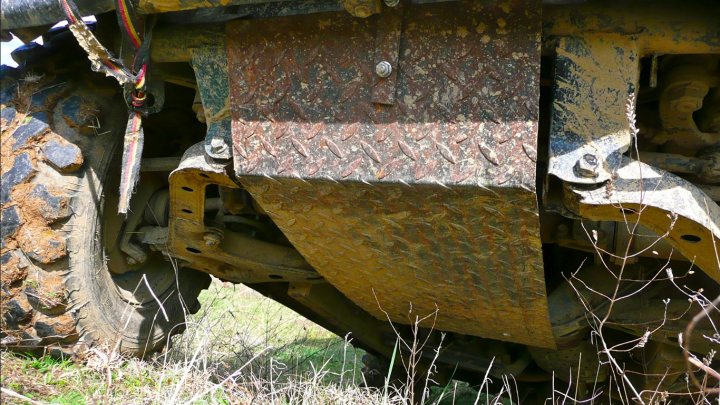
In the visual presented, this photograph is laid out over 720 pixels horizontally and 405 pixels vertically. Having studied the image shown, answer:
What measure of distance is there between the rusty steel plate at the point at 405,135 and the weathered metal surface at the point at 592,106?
0.43ft

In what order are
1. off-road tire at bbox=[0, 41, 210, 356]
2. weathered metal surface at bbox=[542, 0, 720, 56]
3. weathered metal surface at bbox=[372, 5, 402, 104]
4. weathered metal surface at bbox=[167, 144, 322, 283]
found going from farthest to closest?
weathered metal surface at bbox=[167, 144, 322, 283] < off-road tire at bbox=[0, 41, 210, 356] < weathered metal surface at bbox=[372, 5, 402, 104] < weathered metal surface at bbox=[542, 0, 720, 56]

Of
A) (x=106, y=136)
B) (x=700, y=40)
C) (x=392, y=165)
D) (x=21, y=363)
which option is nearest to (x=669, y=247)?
Result: (x=700, y=40)

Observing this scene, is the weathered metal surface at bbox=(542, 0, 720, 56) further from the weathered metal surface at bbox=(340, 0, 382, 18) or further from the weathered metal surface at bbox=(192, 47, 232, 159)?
the weathered metal surface at bbox=(192, 47, 232, 159)

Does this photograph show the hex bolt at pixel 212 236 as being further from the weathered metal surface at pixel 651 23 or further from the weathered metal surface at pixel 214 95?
the weathered metal surface at pixel 651 23

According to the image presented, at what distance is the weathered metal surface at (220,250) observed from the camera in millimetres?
3105

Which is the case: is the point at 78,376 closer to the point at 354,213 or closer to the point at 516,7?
the point at 354,213

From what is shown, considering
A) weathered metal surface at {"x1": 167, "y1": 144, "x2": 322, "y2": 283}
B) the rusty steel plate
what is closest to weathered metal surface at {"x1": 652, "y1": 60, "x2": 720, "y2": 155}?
the rusty steel plate

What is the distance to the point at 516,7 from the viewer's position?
2.22 meters

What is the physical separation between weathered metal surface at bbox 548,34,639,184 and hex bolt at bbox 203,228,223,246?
1.49m

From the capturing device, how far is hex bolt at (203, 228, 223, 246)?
3.27 m

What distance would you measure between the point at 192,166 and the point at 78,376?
0.96 metres

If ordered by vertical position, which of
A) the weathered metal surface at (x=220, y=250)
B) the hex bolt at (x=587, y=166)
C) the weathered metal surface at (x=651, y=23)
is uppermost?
the weathered metal surface at (x=651, y=23)

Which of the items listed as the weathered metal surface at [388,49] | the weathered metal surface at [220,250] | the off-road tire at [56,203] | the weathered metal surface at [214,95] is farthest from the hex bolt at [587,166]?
the off-road tire at [56,203]

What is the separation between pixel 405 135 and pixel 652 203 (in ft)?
2.32
